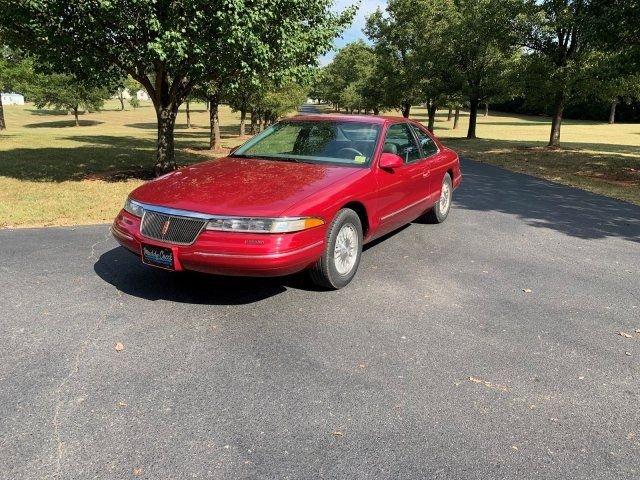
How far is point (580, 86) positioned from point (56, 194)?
17760 mm

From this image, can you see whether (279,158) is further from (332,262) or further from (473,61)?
(473,61)

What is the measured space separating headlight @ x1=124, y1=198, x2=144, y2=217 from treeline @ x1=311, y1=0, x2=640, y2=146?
8.94 metres

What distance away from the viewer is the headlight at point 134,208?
4.11 metres

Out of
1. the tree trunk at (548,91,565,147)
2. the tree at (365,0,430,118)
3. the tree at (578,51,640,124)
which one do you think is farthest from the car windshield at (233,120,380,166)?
the tree at (365,0,430,118)

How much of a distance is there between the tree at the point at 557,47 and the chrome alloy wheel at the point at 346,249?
642 inches

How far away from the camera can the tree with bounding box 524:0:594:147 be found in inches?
700

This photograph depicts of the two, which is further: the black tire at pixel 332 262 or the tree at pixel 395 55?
the tree at pixel 395 55

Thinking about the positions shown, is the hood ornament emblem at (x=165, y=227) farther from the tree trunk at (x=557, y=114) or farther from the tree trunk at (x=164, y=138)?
the tree trunk at (x=557, y=114)

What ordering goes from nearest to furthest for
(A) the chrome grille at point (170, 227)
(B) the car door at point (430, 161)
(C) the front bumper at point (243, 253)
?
(C) the front bumper at point (243, 253) < (A) the chrome grille at point (170, 227) < (B) the car door at point (430, 161)

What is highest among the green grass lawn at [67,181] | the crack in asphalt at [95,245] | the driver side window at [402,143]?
the driver side window at [402,143]

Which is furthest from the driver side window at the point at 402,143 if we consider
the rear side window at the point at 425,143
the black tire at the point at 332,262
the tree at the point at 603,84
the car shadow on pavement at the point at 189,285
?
the tree at the point at 603,84

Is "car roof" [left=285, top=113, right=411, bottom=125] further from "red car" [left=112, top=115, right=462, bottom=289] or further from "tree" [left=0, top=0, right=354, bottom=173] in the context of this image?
"tree" [left=0, top=0, right=354, bottom=173]

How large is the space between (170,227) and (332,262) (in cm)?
136

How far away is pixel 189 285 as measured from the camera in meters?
4.48
